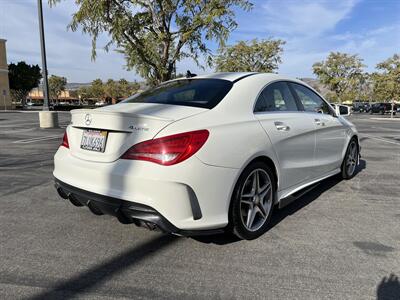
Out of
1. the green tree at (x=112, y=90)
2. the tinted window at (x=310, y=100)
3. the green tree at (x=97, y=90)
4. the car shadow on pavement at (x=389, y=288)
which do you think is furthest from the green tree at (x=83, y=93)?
the car shadow on pavement at (x=389, y=288)

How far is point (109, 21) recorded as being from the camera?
1052 cm

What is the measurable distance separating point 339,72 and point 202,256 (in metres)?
43.3

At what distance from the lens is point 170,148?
9.59 feet

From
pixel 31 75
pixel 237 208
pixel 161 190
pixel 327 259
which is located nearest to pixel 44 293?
pixel 161 190

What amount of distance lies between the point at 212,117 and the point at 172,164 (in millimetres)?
600

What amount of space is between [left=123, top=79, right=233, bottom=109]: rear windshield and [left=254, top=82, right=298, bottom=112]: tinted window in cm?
39

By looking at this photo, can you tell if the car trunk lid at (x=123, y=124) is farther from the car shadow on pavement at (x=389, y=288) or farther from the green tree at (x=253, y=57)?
the green tree at (x=253, y=57)

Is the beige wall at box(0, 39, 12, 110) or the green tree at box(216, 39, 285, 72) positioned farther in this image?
the beige wall at box(0, 39, 12, 110)

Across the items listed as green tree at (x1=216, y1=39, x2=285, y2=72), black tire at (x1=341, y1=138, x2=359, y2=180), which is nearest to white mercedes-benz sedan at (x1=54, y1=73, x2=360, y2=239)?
black tire at (x1=341, y1=138, x2=359, y2=180)

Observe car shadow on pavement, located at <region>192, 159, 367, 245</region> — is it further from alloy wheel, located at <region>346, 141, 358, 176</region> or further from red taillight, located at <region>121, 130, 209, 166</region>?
red taillight, located at <region>121, 130, 209, 166</region>

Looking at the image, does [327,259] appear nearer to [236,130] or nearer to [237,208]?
[237,208]

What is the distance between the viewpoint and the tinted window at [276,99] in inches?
153

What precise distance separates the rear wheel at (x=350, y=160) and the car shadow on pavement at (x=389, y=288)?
10.0ft

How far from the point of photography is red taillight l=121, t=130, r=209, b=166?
292 cm
